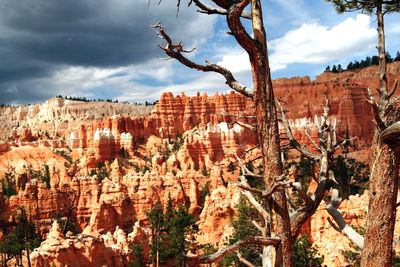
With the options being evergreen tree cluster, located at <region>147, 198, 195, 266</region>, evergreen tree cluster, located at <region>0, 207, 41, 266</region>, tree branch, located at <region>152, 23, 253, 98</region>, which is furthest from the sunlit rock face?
evergreen tree cluster, located at <region>0, 207, 41, 266</region>

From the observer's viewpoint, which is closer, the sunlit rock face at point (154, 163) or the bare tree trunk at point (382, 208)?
the bare tree trunk at point (382, 208)

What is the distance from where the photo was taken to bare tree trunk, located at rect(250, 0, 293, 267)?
3.91m

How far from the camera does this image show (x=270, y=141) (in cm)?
397

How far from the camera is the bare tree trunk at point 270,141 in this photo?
3.91 meters

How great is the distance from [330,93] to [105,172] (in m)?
53.0

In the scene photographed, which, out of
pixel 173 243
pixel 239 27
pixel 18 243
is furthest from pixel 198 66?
pixel 18 243

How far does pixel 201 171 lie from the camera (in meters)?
66.1

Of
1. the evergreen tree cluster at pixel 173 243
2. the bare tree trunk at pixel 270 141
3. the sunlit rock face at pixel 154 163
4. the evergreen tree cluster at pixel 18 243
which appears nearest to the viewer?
the bare tree trunk at pixel 270 141

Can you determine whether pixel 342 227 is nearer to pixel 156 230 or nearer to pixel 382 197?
pixel 382 197

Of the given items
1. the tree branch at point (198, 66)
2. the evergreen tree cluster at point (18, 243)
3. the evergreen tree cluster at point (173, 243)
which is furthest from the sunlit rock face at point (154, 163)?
the evergreen tree cluster at point (18, 243)

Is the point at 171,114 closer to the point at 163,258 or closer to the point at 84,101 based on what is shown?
the point at 163,258

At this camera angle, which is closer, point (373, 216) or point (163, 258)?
point (373, 216)

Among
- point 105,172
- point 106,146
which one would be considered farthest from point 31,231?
point 106,146

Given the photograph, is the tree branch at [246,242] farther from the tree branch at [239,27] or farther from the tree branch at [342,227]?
the tree branch at [239,27]
